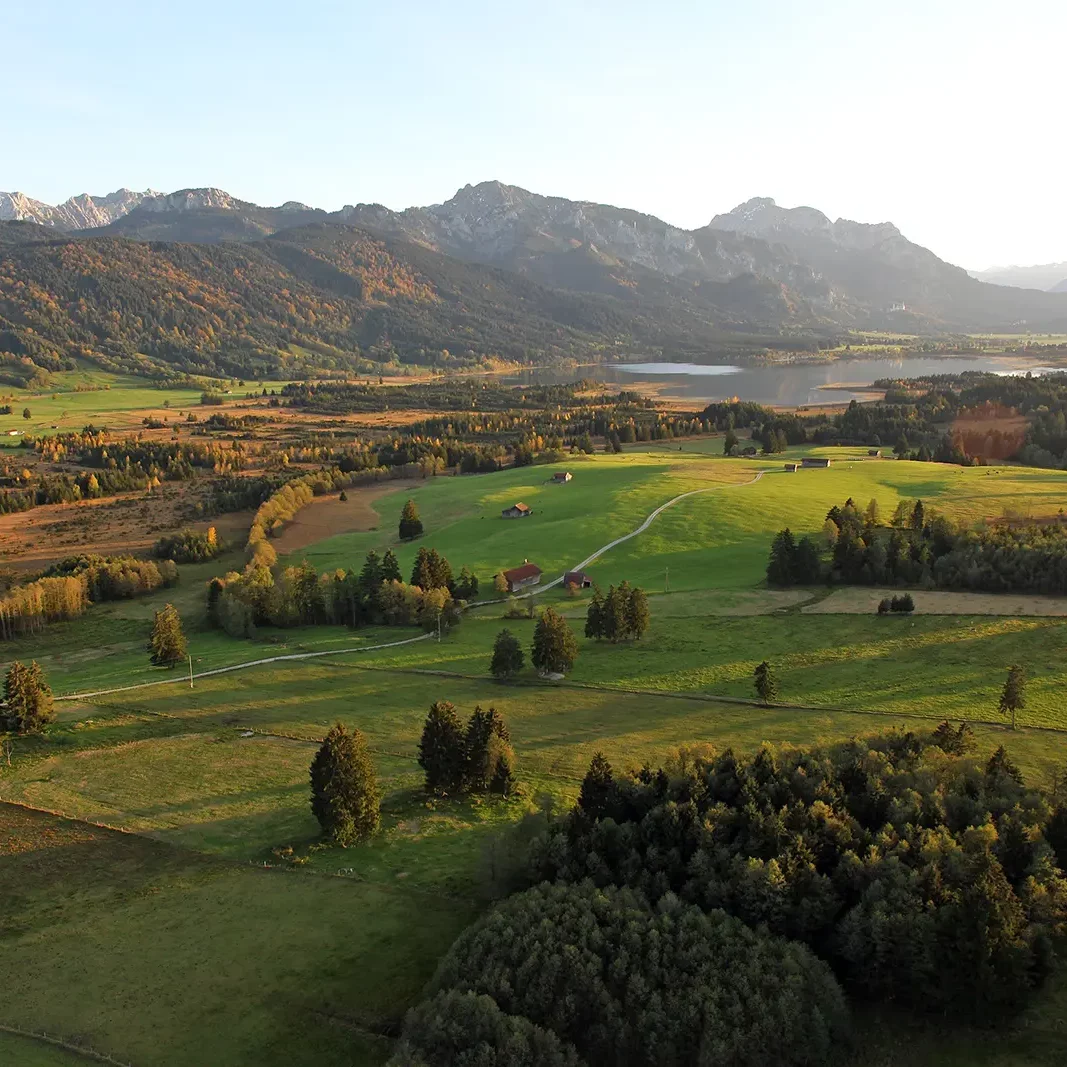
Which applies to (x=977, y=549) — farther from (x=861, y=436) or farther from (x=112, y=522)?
(x=112, y=522)

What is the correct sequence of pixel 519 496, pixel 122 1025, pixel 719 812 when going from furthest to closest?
pixel 519 496
pixel 719 812
pixel 122 1025

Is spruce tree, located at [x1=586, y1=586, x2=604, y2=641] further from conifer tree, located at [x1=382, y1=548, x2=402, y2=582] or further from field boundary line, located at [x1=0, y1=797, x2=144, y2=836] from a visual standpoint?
field boundary line, located at [x1=0, y1=797, x2=144, y2=836]

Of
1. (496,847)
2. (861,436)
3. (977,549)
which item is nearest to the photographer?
(496,847)

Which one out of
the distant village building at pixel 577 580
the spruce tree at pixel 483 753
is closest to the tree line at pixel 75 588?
the distant village building at pixel 577 580

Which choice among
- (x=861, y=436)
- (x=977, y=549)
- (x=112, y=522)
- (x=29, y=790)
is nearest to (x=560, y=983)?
→ (x=29, y=790)

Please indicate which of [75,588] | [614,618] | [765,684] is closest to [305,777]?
[765,684]

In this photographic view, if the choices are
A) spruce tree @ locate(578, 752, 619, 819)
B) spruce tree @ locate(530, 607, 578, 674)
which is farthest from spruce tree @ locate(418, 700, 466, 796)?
spruce tree @ locate(530, 607, 578, 674)

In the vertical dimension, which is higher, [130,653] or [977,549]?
[977,549]
